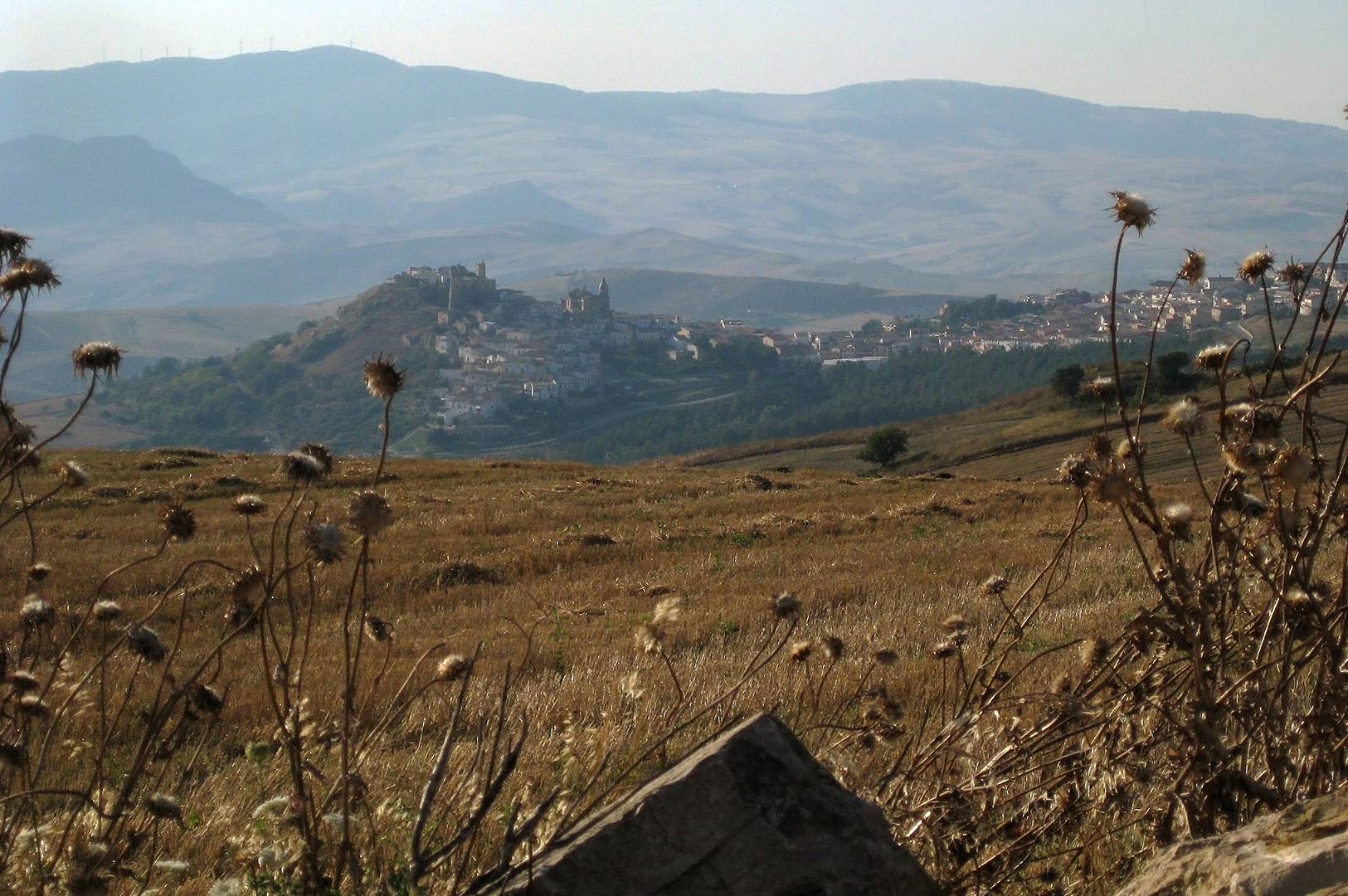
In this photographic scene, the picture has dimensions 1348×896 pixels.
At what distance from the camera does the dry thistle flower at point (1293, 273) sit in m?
3.73

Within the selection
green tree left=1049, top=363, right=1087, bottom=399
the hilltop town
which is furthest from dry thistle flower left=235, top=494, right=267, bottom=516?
the hilltop town

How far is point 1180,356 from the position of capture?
184 ft

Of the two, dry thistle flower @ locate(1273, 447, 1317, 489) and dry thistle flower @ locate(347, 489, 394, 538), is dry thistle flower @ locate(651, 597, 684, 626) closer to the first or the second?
dry thistle flower @ locate(347, 489, 394, 538)

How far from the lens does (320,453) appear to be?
3053 mm

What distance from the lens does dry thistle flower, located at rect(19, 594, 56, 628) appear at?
3.15 metres

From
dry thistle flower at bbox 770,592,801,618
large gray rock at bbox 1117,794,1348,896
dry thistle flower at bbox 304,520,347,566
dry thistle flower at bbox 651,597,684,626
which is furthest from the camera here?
dry thistle flower at bbox 770,592,801,618

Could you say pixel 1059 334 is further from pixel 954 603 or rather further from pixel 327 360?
pixel 954 603

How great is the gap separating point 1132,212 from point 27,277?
9.72ft

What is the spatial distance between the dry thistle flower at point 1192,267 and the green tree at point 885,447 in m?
58.7

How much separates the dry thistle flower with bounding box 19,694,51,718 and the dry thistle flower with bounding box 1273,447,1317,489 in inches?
116

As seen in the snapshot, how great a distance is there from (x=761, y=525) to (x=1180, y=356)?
144 feet

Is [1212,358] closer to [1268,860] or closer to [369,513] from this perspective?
[1268,860]

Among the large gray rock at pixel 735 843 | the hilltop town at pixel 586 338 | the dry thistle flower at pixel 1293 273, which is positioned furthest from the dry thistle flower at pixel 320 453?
the hilltop town at pixel 586 338

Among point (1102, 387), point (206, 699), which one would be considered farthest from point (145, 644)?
point (1102, 387)
